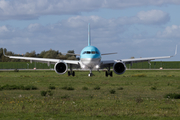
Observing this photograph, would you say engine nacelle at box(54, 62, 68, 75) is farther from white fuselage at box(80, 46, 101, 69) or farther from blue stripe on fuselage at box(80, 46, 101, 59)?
blue stripe on fuselage at box(80, 46, 101, 59)

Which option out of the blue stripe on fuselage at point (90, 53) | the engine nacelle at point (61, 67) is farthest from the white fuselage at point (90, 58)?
the engine nacelle at point (61, 67)

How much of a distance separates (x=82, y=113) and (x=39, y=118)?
2093mm

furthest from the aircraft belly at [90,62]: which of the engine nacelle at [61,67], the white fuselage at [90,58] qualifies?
the engine nacelle at [61,67]

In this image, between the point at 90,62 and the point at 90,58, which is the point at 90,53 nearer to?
the point at 90,58

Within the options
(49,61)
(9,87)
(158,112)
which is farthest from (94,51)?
(158,112)

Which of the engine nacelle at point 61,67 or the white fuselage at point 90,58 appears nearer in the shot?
the white fuselage at point 90,58

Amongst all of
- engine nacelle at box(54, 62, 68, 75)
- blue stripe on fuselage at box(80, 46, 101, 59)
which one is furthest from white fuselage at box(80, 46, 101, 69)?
engine nacelle at box(54, 62, 68, 75)

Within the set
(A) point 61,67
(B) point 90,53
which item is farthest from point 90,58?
(A) point 61,67

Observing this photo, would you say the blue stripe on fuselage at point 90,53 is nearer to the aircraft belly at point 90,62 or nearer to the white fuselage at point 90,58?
the white fuselage at point 90,58

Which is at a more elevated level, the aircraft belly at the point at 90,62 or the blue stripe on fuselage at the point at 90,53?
the blue stripe on fuselage at the point at 90,53

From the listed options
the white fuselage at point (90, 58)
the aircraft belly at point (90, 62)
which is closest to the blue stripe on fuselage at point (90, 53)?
the white fuselage at point (90, 58)

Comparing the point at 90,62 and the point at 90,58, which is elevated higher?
the point at 90,58

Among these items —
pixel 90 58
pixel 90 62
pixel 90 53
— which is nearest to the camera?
pixel 90 58

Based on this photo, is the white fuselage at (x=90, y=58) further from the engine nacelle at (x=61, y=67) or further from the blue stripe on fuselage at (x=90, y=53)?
the engine nacelle at (x=61, y=67)
